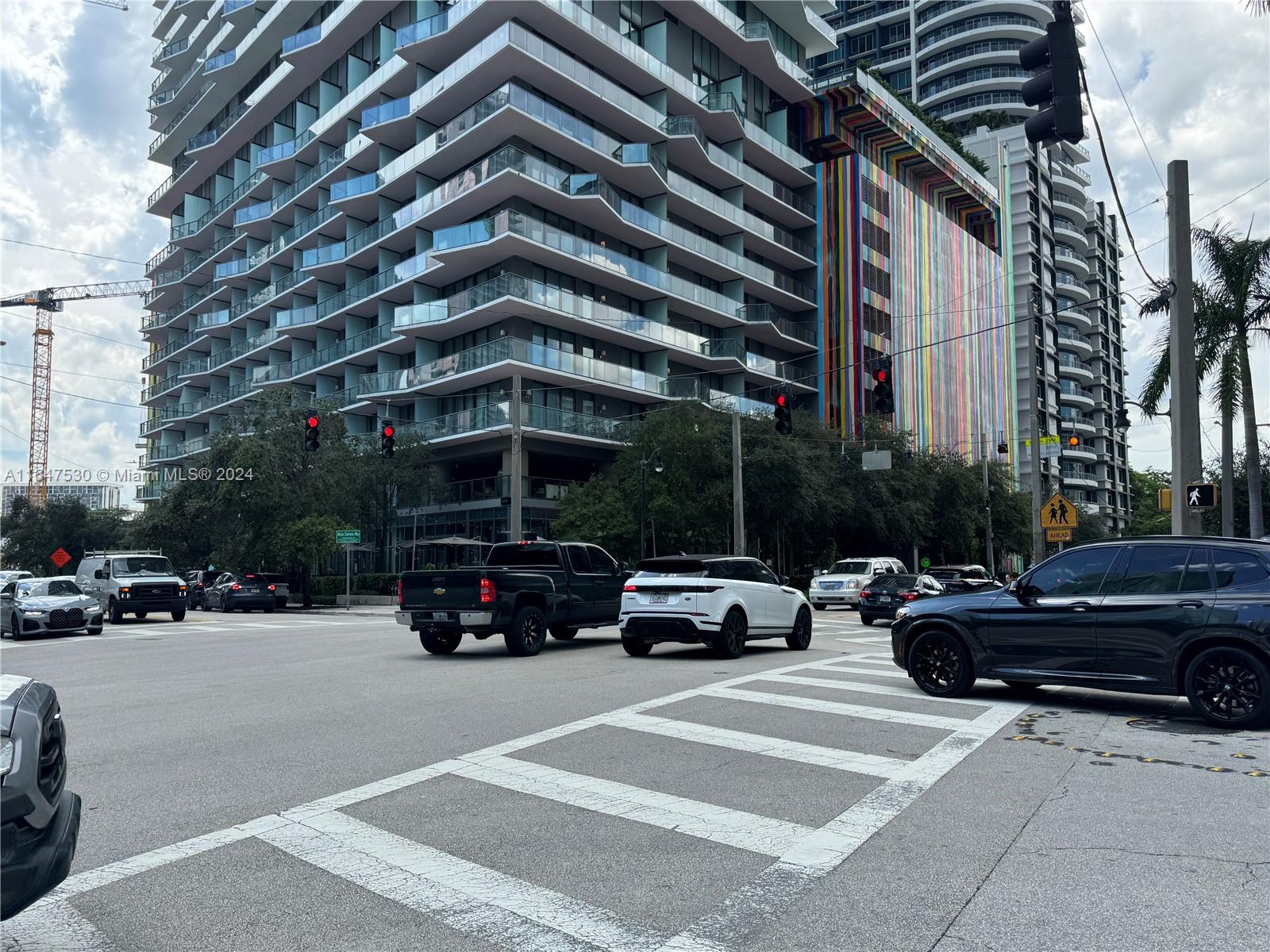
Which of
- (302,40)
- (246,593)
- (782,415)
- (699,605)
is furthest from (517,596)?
(302,40)

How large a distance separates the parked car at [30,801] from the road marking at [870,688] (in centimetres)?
896

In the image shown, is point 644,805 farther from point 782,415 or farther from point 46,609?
point 46,609

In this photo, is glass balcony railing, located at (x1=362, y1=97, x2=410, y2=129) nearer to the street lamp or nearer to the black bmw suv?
the street lamp

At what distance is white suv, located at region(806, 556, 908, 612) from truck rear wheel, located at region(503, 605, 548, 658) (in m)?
18.8

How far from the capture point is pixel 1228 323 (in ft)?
78.0

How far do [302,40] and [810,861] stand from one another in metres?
65.1

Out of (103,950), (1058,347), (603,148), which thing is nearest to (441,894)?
(103,950)

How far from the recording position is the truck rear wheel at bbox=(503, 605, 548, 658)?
52.4 ft

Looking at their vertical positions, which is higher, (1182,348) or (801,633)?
(1182,348)

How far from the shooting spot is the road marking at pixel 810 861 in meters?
4.24

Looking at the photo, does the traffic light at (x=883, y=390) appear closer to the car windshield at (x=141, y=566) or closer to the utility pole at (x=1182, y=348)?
the utility pole at (x=1182, y=348)

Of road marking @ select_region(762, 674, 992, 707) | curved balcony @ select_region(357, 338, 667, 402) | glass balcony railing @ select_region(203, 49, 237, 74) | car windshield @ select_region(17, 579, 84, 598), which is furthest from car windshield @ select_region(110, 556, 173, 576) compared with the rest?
glass balcony railing @ select_region(203, 49, 237, 74)

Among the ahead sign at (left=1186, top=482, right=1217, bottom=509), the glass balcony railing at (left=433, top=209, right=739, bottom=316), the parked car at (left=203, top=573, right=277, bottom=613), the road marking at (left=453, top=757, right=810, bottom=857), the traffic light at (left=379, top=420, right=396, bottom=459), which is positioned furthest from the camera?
the glass balcony railing at (left=433, top=209, right=739, bottom=316)

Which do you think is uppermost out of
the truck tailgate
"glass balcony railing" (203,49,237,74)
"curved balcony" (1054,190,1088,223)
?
"curved balcony" (1054,190,1088,223)
